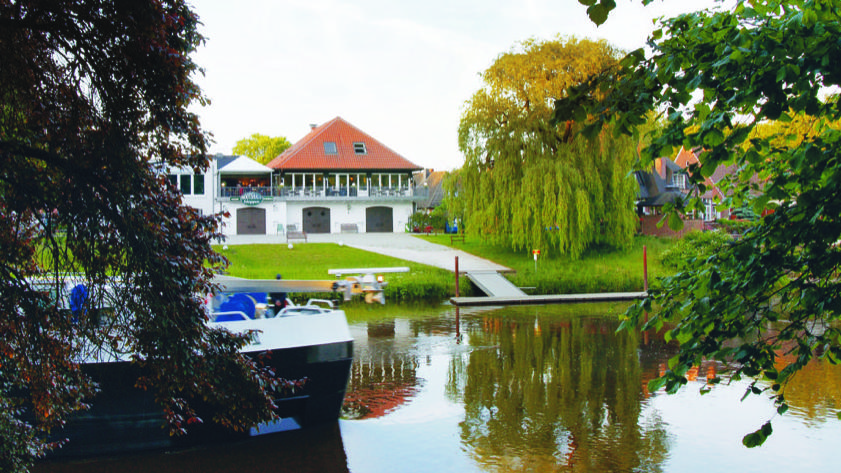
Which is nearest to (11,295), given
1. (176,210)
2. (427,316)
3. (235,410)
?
(176,210)

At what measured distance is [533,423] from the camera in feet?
33.2

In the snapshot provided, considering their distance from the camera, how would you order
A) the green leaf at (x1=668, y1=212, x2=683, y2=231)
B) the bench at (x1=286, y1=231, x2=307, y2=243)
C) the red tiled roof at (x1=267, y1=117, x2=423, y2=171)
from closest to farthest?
the green leaf at (x1=668, y1=212, x2=683, y2=231) < the bench at (x1=286, y1=231, x2=307, y2=243) < the red tiled roof at (x1=267, y1=117, x2=423, y2=171)

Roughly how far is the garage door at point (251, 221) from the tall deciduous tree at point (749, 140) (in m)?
47.9

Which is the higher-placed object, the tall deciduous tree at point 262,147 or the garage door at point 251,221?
the tall deciduous tree at point 262,147

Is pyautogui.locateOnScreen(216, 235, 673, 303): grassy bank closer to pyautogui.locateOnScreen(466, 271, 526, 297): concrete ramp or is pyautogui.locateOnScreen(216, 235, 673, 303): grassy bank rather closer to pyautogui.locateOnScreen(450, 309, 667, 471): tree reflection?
pyautogui.locateOnScreen(466, 271, 526, 297): concrete ramp

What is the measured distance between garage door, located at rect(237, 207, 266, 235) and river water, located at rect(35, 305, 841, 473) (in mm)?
36151

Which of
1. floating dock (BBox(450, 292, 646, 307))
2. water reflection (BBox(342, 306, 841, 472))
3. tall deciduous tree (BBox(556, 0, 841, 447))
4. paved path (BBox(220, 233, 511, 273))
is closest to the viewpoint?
tall deciduous tree (BBox(556, 0, 841, 447))

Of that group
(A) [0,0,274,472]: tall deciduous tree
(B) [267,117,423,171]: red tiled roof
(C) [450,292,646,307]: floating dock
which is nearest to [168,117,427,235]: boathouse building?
(B) [267,117,423,171]: red tiled roof

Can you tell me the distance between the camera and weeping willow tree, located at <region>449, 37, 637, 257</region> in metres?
27.4

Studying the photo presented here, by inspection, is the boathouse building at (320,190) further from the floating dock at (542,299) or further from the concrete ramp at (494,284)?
the floating dock at (542,299)

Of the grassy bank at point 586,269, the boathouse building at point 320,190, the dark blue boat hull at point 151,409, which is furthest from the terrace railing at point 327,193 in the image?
the dark blue boat hull at point 151,409

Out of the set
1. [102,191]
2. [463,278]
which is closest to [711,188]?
[102,191]

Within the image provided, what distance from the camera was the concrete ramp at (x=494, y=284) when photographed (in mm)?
24875

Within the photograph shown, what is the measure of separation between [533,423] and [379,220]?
1703 inches
